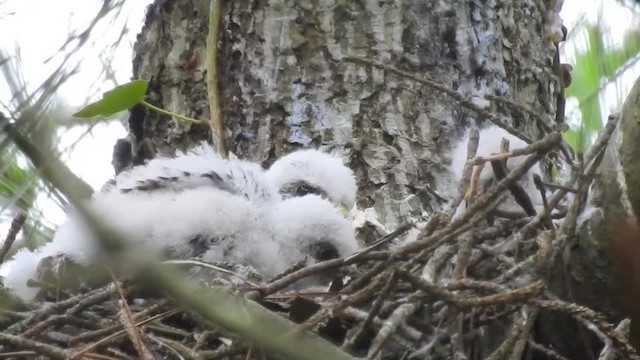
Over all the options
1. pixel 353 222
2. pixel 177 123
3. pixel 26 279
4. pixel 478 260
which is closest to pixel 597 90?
pixel 353 222

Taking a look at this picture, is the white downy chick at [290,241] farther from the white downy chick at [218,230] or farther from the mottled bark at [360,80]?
the mottled bark at [360,80]

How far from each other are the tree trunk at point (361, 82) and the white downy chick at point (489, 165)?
0.15 metres

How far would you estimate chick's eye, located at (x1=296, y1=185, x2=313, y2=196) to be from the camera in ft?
7.61

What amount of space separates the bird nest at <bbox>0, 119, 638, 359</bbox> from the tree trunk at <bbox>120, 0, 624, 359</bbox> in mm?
710

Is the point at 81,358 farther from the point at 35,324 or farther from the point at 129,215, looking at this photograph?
the point at 129,215

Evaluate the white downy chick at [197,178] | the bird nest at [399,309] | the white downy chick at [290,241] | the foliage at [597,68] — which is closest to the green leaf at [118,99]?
the white downy chick at [197,178]

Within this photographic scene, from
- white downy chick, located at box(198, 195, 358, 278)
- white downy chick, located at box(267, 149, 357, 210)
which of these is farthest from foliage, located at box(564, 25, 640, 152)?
white downy chick, located at box(198, 195, 358, 278)

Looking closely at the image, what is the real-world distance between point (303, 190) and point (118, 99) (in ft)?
1.62

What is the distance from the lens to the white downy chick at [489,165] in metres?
2.07

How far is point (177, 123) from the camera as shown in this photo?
2.64 m

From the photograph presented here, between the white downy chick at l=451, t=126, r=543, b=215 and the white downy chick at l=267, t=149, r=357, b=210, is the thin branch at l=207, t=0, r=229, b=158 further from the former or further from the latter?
the white downy chick at l=451, t=126, r=543, b=215

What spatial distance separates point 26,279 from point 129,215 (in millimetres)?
239

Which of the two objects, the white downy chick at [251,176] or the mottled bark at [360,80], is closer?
the white downy chick at [251,176]

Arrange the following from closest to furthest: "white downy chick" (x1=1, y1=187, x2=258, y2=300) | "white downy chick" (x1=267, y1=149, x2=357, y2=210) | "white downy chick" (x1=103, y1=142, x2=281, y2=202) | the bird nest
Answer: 1. the bird nest
2. "white downy chick" (x1=1, y1=187, x2=258, y2=300)
3. "white downy chick" (x1=103, y1=142, x2=281, y2=202)
4. "white downy chick" (x1=267, y1=149, x2=357, y2=210)
